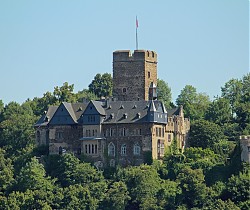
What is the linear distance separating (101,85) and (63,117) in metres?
23.3

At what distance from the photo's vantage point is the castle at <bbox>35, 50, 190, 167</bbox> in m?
115

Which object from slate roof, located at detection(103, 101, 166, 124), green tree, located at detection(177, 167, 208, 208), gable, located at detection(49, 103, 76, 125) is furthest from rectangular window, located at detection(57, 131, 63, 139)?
green tree, located at detection(177, 167, 208, 208)

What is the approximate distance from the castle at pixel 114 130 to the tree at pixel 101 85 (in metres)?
19.5

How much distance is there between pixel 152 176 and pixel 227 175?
556 cm

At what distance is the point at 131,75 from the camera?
12175 centimetres

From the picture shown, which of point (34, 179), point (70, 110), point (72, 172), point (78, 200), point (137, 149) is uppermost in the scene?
point (70, 110)

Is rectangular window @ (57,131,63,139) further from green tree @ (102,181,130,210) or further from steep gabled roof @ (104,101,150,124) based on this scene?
green tree @ (102,181,130,210)

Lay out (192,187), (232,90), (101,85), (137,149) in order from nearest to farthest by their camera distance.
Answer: (192,187) < (137,149) < (232,90) < (101,85)

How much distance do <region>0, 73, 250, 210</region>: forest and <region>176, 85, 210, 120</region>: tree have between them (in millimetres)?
3314

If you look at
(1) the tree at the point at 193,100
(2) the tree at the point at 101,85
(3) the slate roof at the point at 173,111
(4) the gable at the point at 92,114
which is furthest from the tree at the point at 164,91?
(4) the gable at the point at 92,114

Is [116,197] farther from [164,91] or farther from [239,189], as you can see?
[164,91]

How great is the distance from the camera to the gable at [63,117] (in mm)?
117688

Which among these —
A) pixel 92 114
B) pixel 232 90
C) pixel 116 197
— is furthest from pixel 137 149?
pixel 232 90

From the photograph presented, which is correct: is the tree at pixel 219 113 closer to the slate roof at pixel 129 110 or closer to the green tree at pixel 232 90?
the green tree at pixel 232 90
